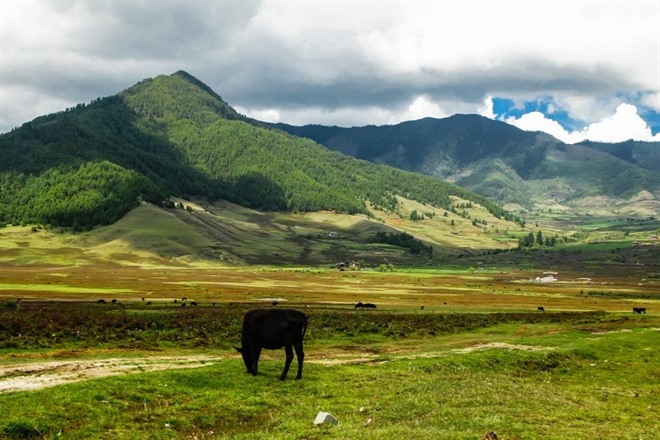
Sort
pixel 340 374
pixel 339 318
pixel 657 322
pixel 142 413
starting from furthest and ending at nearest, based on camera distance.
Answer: pixel 657 322 < pixel 339 318 < pixel 340 374 < pixel 142 413

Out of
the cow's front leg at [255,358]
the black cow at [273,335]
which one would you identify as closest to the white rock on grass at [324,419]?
the black cow at [273,335]

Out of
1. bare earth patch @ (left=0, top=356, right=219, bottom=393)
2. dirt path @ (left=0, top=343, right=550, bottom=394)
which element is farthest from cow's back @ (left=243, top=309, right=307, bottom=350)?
bare earth patch @ (left=0, top=356, right=219, bottom=393)

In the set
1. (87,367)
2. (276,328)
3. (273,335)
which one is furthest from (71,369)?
(276,328)

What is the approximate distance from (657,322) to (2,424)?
82791 mm

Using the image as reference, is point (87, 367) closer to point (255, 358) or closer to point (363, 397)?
point (255, 358)

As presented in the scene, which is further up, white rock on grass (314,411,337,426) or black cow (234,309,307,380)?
black cow (234,309,307,380)

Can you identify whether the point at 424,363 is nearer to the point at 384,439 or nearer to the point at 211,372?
the point at 211,372

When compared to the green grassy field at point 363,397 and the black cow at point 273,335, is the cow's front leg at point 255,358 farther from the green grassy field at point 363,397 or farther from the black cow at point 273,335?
the green grassy field at point 363,397

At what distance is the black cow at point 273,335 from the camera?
29.8m

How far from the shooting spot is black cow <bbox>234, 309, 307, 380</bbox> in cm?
2981

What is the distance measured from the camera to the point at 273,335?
2988 centimetres

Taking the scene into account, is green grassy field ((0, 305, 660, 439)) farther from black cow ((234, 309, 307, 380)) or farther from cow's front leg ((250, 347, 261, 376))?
black cow ((234, 309, 307, 380))

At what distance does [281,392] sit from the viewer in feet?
89.2

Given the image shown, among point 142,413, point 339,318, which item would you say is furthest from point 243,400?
point 339,318
